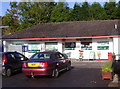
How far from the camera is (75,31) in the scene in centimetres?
2131

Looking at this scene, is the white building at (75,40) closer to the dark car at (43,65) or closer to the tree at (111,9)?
the dark car at (43,65)

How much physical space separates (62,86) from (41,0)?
107ft

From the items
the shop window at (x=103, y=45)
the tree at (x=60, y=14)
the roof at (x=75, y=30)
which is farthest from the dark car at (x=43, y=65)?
the tree at (x=60, y=14)

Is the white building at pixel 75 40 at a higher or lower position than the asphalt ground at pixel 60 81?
higher

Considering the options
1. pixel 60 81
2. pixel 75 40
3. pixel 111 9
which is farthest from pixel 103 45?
pixel 111 9

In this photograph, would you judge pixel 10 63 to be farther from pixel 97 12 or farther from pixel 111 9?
pixel 97 12

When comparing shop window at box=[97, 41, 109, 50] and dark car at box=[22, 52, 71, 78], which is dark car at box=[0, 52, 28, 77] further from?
shop window at box=[97, 41, 109, 50]

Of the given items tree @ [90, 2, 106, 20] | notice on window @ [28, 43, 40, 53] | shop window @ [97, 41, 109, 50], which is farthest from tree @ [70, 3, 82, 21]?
shop window @ [97, 41, 109, 50]

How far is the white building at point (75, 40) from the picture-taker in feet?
63.2

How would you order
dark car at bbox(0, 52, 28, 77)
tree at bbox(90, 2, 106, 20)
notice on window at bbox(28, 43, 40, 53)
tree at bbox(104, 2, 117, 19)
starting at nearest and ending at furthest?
dark car at bbox(0, 52, 28, 77) < notice on window at bbox(28, 43, 40, 53) < tree at bbox(104, 2, 117, 19) < tree at bbox(90, 2, 106, 20)

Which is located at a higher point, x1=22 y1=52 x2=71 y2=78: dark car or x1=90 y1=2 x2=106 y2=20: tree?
x1=90 y1=2 x2=106 y2=20: tree

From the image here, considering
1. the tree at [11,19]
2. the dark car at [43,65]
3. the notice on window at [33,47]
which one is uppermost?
the tree at [11,19]

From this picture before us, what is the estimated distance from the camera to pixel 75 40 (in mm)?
20719

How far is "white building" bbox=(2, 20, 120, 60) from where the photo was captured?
63.2ft
